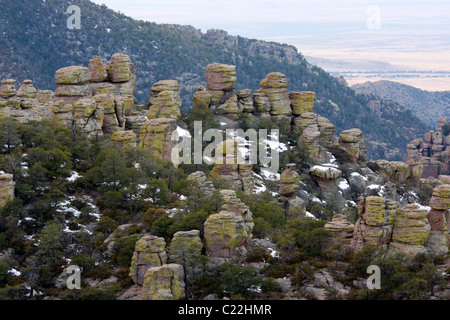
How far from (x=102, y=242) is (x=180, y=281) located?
9.66 meters

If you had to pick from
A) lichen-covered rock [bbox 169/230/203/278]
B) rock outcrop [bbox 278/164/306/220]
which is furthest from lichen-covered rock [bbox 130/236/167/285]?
rock outcrop [bbox 278/164/306/220]

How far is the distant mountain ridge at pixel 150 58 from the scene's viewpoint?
13925 centimetres

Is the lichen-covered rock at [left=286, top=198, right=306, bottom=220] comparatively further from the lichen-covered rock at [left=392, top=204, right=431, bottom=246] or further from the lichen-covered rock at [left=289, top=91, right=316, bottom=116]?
the lichen-covered rock at [left=289, top=91, right=316, bottom=116]

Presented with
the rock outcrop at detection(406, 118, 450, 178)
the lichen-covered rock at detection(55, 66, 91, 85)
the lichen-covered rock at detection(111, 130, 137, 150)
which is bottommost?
the rock outcrop at detection(406, 118, 450, 178)

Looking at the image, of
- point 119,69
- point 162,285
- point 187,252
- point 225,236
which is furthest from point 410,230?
point 119,69

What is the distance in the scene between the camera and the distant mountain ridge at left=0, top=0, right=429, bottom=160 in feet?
457

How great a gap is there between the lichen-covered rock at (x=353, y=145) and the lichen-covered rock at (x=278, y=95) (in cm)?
913

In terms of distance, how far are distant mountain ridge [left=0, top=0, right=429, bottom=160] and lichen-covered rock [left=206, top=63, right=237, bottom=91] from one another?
5974cm

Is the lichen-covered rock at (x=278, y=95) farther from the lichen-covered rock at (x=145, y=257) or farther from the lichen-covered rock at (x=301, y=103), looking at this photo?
the lichen-covered rock at (x=145, y=257)

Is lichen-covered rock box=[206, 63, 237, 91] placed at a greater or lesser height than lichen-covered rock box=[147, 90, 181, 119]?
greater

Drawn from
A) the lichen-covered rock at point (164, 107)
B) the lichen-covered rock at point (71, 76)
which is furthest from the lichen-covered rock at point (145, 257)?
the lichen-covered rock at point (164, 107)
